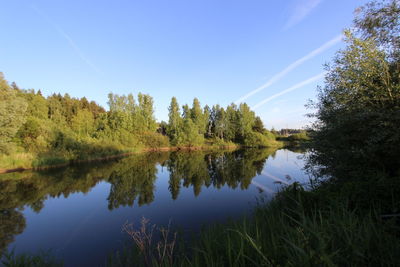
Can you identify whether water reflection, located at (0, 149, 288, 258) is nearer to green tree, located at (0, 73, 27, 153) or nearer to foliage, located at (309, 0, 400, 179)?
green tree, located at (0, 73, 27, 153)

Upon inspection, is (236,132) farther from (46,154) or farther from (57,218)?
(57,218)

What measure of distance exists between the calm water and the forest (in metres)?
6.10

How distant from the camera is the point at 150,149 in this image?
166 ft

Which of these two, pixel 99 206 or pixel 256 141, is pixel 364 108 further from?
pixel 256 141

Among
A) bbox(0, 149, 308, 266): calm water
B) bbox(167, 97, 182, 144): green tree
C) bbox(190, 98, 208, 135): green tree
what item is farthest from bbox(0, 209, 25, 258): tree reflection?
bbox(190, 98, 208, 135): green tree

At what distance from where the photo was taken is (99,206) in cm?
1049

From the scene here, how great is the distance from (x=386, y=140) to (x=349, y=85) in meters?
2.89

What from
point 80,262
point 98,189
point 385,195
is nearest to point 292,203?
point 385,195

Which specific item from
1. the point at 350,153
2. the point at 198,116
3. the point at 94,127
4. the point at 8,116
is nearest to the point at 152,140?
the point at 94,127

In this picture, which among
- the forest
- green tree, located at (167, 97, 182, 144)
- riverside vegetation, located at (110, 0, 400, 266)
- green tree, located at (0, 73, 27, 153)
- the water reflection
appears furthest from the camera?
green tree, located at (167, 97, 182, 144)

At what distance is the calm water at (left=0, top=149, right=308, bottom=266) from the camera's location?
262 inches

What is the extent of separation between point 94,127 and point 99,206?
4318cm

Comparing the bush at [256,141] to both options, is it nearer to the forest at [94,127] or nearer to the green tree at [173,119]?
the forest at [94,127]

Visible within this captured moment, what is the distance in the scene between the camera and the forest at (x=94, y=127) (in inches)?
773
